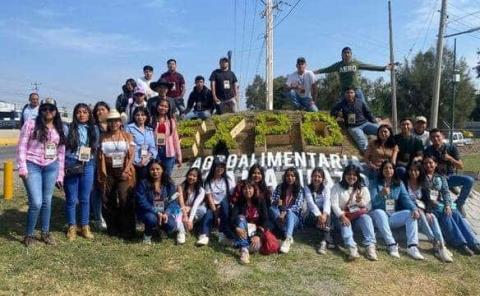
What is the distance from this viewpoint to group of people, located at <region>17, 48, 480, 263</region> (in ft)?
19.2

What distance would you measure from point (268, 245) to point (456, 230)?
2604 millimetres

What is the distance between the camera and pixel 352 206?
6.52 meters

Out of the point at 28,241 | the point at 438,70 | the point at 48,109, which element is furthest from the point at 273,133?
the point at 438,70

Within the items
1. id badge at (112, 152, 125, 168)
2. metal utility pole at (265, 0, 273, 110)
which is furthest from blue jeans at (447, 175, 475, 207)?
metal utility pole at (265, 0, 273, 110)

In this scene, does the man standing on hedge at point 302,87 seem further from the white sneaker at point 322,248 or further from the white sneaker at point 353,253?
the white sneaker at point 353,253

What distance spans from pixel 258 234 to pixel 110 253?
1782mm

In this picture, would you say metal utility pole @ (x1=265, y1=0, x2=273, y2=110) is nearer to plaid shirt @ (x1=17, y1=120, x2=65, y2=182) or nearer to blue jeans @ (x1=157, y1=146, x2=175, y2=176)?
blue jeans @ (x1=157, y1=146, x2=175, y2=176)

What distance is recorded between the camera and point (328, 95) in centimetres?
3797

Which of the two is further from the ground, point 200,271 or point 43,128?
point 43,128

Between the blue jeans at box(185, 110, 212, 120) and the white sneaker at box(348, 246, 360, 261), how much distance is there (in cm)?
542

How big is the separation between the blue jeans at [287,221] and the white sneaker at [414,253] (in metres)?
1.45

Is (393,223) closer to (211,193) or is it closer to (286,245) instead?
(286,245)

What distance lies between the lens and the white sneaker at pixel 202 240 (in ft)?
20.3

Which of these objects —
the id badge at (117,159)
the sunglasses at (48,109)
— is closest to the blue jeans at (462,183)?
the id badge at (117,159)
